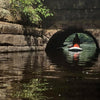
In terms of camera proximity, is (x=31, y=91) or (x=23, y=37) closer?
(x=31, y=91)

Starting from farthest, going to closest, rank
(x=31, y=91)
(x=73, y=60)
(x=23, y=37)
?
(x=23, y=37), (x=73, y=60), (x=31, y=91)

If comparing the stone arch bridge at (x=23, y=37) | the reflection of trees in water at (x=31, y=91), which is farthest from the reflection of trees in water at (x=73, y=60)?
the stone arch bridge at (x=23, y=37)

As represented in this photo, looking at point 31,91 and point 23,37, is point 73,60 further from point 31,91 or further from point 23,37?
point 23,37

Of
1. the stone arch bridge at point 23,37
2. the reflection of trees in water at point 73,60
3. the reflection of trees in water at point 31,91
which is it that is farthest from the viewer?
the stone arch bridge at point 23,37

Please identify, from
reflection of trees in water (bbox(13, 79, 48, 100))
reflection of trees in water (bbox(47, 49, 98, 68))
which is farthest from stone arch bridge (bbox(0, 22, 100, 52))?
reflection of trees in water (bbox(13, 79, 48, 100))

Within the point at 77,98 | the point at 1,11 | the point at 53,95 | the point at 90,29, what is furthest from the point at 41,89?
the point at 90,29

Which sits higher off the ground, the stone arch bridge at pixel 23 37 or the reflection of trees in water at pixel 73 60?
the stone arch bridge at pixel 23 37

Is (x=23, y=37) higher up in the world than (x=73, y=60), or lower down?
higher up

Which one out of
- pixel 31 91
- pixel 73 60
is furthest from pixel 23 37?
pixel 31 91

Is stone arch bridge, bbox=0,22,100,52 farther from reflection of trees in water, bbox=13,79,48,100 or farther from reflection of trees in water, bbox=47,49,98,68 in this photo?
reflection of trees in water, bbox=13,79,48,100

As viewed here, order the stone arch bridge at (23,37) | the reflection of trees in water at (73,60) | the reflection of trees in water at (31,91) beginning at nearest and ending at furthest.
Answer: the reflection of trees in water at (31,91)
the reflection of trees in water at (73,60)
the stone arch bridge at (23,37)

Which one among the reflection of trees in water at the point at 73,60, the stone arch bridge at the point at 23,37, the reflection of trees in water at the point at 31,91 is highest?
the stone arch bridge at the point at 23,37

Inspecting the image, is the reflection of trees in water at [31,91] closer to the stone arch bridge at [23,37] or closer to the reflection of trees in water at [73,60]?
the reflection of trees in water at [73,60]

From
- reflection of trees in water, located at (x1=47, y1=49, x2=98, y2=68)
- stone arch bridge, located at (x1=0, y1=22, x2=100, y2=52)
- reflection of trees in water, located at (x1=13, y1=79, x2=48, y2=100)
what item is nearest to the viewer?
reflection of trees in water, located at (x1=13, y1=79, x2=48, y2=100)
